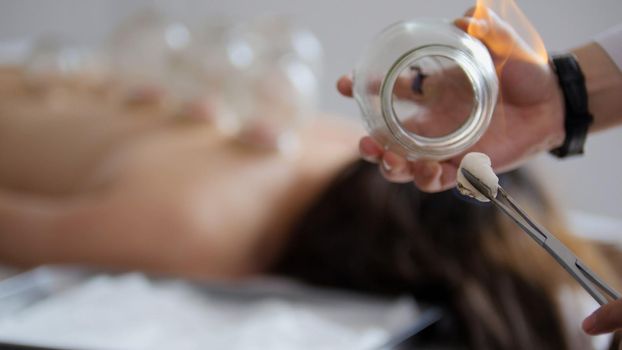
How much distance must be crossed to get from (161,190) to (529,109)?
0.47 metres

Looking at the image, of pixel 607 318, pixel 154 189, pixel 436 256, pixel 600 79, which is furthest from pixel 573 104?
pixel 154 189

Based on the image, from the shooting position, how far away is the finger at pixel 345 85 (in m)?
0.33

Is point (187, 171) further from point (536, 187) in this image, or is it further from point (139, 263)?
point (536, 187)

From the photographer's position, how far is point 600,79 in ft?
1.10

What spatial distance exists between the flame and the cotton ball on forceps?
0.16ft

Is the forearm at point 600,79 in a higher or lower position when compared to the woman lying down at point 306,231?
lower

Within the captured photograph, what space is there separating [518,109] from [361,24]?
0.47 meters

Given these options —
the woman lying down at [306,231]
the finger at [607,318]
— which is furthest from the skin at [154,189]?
the finger at [607,318]

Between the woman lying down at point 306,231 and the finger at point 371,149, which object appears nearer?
the finger at point 371,149

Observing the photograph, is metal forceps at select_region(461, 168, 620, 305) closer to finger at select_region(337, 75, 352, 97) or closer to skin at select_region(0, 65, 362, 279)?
finger at select_region(337, 75, 352, 97)

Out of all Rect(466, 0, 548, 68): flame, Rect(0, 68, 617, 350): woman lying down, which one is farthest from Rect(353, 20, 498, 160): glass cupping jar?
Rect(0, 68, 617, 350): woman lying down

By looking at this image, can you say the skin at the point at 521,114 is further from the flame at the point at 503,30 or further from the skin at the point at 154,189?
the skin at the point at 154,189

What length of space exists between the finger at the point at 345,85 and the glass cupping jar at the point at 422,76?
0.06 ft

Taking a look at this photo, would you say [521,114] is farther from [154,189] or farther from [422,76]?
[154,189]
